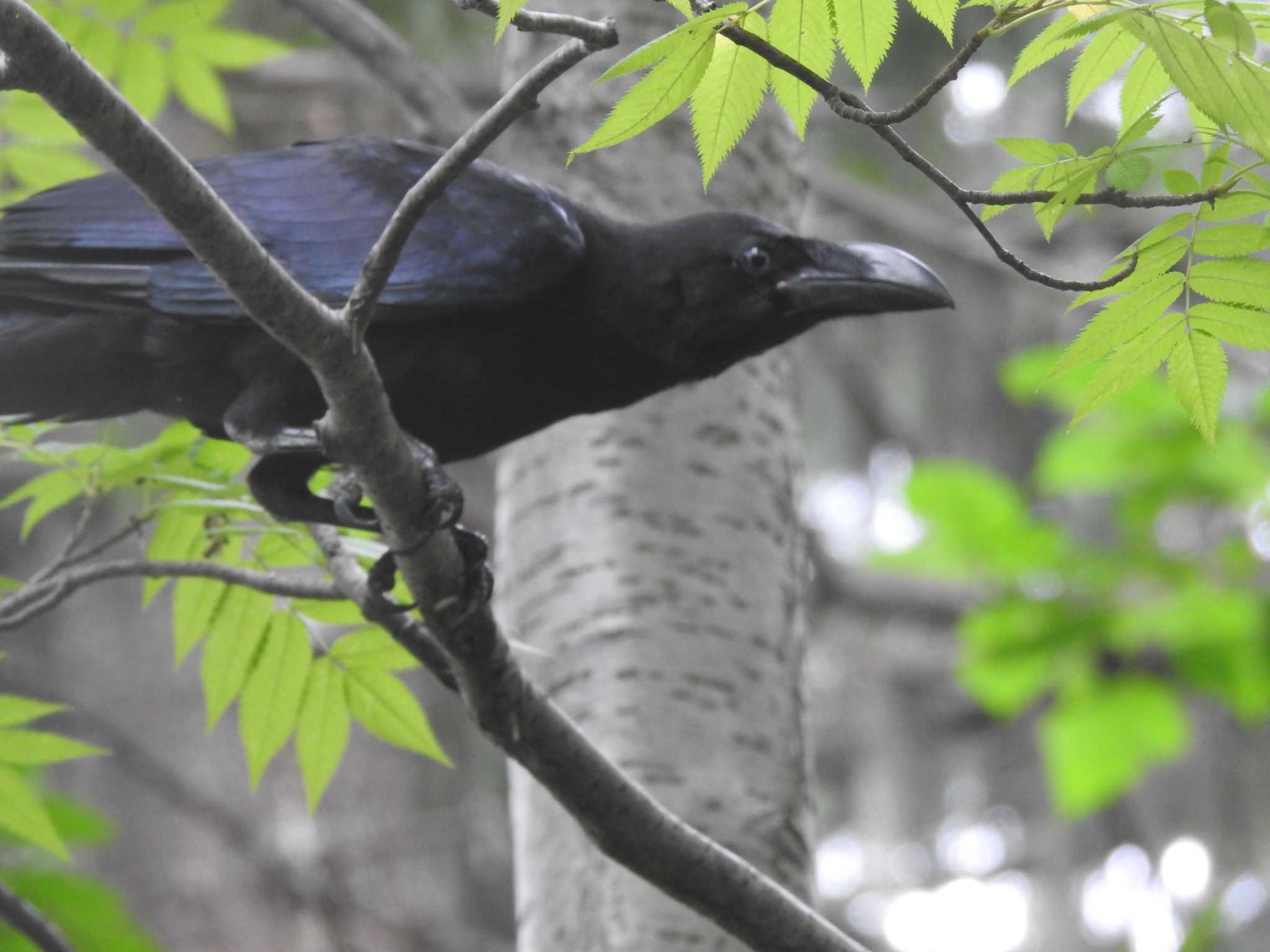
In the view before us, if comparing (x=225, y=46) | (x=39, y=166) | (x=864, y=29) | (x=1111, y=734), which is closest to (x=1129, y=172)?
(x=864, y=29)

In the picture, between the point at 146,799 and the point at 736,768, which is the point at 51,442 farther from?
the point at 146,799

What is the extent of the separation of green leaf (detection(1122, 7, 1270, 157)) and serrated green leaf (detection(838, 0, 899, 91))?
0.29 metres

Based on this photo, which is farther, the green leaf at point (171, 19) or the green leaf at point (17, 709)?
the green leaf at point (171, 19)

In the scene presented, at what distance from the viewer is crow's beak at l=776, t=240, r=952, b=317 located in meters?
3.14

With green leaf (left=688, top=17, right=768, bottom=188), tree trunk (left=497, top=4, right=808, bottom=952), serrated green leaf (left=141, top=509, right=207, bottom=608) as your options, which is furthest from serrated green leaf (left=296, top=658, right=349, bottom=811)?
green leaf (left=688, top=17, right=768, bottom=188)

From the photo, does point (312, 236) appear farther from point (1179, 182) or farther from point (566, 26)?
point (1179, 182)

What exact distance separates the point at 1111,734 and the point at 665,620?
371 cm

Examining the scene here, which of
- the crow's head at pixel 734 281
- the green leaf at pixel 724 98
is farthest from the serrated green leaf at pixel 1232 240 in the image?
the crow's head at pixel 734 281

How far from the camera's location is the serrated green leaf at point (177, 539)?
2703 mm

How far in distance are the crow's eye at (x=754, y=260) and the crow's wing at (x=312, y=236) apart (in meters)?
0.37

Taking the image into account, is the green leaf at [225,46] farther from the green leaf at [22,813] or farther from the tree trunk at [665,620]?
the green leaf at [22,813]

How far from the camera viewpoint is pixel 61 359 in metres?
2.94

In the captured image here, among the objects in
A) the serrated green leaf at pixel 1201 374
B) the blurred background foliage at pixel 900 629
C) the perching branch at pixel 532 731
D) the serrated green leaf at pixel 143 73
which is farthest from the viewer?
the blurred background foliage at pixel 900 629

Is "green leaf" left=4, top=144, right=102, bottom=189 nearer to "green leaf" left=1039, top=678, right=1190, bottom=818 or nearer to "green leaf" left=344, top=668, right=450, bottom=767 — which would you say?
"green leaf" left=344, top=668, right=450, bottom=767
